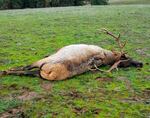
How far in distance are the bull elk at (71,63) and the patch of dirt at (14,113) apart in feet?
4.36

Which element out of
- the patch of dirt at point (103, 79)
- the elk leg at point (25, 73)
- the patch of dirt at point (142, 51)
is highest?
the elk leg at point (25, 73)

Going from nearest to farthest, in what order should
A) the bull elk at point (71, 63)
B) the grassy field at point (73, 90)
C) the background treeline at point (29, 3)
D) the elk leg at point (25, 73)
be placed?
the grassy field at point (73, 90) → the bull elk at point (71, 63) → the elk leg at point (25, 73) → the background treeline at point (29, 3)

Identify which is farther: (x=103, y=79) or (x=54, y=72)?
(x=103, y=79)

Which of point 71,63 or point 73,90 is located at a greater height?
point 71,63

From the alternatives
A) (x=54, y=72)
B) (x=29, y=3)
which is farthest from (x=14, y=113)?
(x=29, y=3)

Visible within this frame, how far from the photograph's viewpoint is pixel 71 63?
7.50 m

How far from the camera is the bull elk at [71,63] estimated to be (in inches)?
288

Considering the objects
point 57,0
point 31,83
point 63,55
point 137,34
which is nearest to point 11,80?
point 31,83

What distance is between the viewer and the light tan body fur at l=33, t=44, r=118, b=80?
7.29 meters

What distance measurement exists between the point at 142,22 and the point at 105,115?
37.1 ft

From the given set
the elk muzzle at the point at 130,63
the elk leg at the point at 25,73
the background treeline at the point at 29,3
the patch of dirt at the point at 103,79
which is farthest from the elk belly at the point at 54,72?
the background treeline at the point at 29,3

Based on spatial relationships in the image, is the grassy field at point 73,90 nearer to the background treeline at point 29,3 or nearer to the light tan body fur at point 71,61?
the light tan body fur at point 71,61

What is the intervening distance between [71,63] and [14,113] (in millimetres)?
1871

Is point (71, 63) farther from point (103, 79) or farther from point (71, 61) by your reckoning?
point (103, 79)
